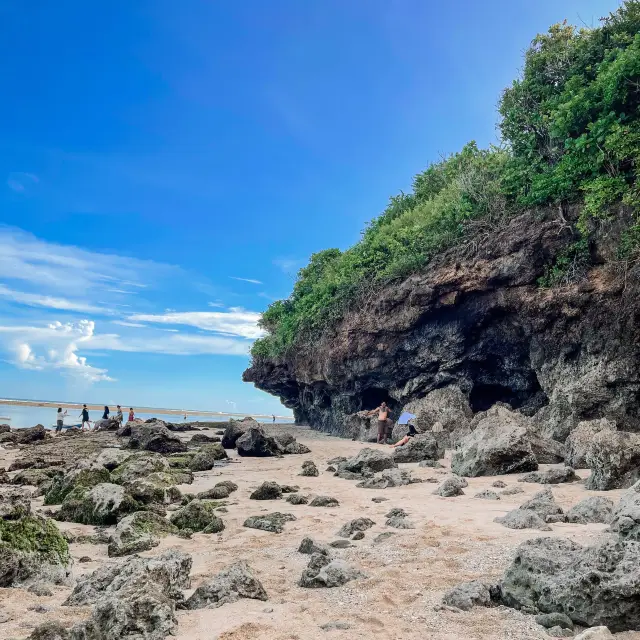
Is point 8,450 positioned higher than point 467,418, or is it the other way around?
point 467,418

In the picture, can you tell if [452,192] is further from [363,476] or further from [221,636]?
[221,636]

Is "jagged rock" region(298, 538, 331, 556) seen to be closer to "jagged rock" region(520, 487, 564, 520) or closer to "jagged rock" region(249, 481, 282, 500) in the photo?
"jagged rock" region(520, 487, 564, 520)

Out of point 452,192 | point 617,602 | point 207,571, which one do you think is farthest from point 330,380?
point 617,602

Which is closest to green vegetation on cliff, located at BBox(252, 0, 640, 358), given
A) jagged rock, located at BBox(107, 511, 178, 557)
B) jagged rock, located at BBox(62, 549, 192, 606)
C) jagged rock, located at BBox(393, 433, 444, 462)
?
jagged rock, located at BBox(393, 433, 444, 462)

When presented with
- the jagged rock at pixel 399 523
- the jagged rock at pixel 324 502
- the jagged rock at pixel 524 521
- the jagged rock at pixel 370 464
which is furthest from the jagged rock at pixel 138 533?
the jagged rock at pixel 370 464

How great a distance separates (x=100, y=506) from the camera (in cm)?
675

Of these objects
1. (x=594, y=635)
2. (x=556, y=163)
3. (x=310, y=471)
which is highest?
(x=556, y=163)

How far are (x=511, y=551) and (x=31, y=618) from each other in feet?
12.7

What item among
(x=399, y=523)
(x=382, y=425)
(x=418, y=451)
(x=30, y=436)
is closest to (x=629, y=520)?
(x=399, y=523)

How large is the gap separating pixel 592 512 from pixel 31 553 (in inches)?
219

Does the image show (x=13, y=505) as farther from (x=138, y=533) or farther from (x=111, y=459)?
(x=111, y=459)

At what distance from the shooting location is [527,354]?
17203 millimetres

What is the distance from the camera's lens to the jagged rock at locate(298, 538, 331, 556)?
4961 mm

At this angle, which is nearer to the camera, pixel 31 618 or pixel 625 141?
pixel 31 618
